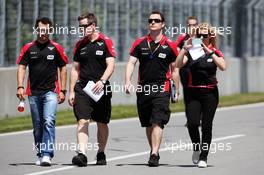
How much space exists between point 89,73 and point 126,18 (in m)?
13.4

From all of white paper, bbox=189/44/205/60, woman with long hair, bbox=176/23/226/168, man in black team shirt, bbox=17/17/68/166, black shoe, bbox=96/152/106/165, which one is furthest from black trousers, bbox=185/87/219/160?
man in black team shirt, bbox=17/17/68/166

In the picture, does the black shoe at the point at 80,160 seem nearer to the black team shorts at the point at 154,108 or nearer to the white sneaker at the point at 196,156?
the black team shorts at the point at 154,108

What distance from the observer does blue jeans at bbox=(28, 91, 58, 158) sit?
13.0 meters

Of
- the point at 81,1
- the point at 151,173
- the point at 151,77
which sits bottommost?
the point at 151,173

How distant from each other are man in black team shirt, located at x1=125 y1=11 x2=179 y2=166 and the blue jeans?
1.05 metres

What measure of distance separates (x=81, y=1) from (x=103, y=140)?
1133 centimetres

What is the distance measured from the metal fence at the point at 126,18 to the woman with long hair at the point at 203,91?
893 cm

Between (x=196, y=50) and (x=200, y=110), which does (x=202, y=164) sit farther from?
(x=196, y=50)

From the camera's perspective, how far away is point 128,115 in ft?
70.8

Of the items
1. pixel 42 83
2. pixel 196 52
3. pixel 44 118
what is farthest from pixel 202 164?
pixel 42 83

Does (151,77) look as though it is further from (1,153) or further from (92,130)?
(92,130)

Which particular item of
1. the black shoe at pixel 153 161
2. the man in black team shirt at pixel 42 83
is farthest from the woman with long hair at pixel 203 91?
the man in black team shirt at pixel 42 83

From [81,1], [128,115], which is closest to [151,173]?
[128,115]

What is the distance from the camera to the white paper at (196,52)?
12320 millimetres
